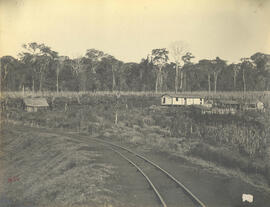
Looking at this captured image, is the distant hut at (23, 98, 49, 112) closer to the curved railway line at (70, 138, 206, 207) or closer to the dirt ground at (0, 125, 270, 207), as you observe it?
the dirt ground at (0, 125, 270, 207)

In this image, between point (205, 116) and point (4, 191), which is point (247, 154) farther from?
point (205, 116)

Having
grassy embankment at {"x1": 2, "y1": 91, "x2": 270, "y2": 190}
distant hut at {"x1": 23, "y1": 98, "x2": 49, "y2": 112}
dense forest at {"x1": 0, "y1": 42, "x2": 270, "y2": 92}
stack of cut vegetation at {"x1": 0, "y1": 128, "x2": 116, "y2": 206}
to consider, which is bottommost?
stack of cut vegetation at {"x1": 0, "y1": 128, "x2": 116, "y2": 206}

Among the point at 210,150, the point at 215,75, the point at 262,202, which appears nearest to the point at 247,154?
the point at 210,150

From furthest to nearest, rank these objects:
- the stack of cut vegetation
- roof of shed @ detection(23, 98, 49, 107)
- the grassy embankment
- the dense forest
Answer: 1. the dense forest
2. roof of shed @ detection(23, 98, 49, 107)
3. the grassy embankment
4. the stack of cut vegetation

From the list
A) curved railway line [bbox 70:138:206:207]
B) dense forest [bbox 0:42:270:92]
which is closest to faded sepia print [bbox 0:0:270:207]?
curved railway line [bbox 70:138:206:207]

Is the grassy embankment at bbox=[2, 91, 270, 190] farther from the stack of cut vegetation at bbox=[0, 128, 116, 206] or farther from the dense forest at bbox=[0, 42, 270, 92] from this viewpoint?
the dense forest at bbox=[0, 42, 270, 92]

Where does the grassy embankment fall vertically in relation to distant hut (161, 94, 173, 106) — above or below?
below

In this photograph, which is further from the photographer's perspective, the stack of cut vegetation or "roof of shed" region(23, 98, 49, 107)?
"roof of shed" region(23, 98, 49, 107)

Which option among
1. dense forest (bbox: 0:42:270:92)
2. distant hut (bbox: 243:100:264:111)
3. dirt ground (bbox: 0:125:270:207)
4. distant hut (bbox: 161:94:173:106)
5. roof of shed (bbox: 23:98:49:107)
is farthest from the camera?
dense forest (bbox: 0:42:270:92)
